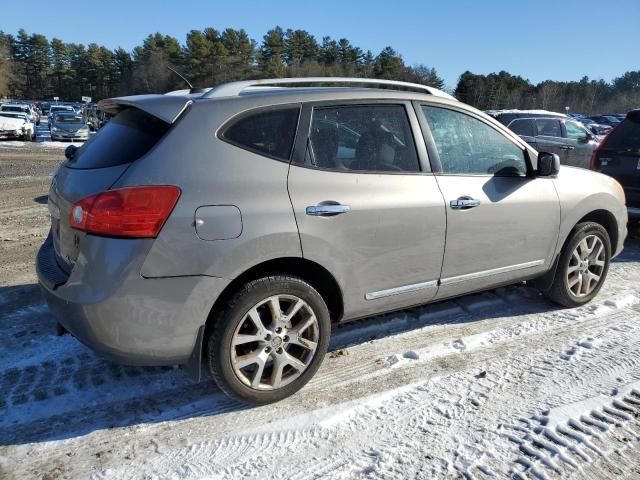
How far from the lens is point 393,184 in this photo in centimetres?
319

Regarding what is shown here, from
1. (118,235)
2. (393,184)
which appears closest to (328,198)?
(393,184)

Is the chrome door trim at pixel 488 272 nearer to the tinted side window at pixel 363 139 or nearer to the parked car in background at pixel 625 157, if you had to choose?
the tinted side window at pixel 363 139

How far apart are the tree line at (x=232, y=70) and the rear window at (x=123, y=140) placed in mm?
65460

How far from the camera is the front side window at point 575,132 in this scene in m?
12.3

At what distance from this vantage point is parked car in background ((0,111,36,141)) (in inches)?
865

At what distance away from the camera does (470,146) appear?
363 centimetres

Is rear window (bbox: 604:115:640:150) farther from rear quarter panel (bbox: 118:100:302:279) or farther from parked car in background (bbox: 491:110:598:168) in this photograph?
rear quarter panel (bbox: 118:100:302:279)

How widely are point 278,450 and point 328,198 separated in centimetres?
140

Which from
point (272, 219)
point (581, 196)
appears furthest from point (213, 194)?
point (581, 196)

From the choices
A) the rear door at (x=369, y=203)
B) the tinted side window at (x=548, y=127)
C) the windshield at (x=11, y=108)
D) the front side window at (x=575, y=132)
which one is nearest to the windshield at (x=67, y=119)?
the windshield at (x=11, y=108)

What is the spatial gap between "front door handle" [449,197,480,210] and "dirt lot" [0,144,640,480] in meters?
1.02

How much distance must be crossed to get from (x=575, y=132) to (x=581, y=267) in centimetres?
952

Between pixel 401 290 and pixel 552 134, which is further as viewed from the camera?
pixel 552 134

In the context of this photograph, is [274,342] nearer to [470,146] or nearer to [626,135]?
[470,146]
